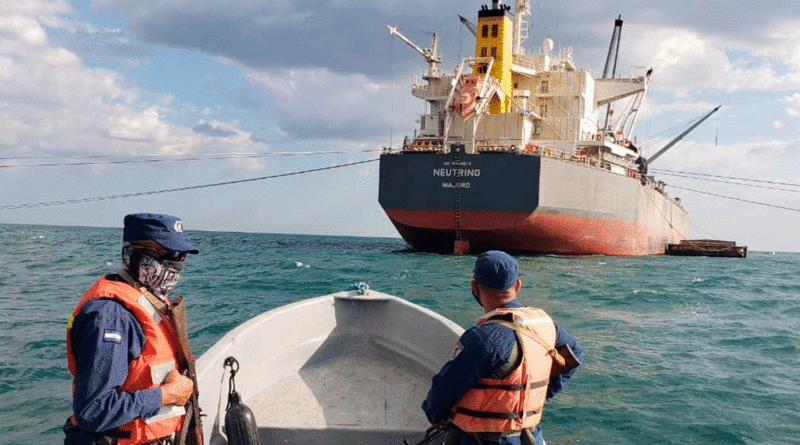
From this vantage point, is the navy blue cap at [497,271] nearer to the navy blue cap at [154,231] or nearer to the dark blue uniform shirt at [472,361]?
the dark blue uniform shirt at [472,361]

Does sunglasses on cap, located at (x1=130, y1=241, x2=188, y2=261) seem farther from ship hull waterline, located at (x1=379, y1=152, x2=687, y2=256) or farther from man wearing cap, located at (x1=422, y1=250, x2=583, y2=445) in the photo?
ship hull waterline, located at (x1=379, y1=152, x2=687, y2=256)

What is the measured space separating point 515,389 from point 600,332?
8.32 meters

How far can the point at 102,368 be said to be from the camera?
7.24 ft

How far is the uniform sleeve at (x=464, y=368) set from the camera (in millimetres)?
2557

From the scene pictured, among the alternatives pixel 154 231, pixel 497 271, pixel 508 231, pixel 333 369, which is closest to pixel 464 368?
pixel 497 271

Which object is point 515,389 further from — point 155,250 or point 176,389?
point 155,250

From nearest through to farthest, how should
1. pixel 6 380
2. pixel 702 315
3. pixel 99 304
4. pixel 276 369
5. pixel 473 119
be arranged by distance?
pixel 99 304 < pixel 276 369 < pixel 6 380 < pixel 702 315 < pixel 473 119

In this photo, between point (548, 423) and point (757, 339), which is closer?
point (548, 423)

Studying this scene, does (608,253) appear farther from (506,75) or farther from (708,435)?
(708,435)

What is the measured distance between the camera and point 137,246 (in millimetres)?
2527

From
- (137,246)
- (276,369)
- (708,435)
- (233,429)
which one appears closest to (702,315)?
(708,435)

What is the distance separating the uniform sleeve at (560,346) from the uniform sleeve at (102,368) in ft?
5.61

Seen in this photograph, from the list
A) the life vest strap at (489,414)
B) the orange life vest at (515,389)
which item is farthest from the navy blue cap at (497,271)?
the life vest strap at (489,414)

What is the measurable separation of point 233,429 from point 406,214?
66.4 ft
